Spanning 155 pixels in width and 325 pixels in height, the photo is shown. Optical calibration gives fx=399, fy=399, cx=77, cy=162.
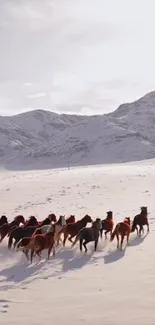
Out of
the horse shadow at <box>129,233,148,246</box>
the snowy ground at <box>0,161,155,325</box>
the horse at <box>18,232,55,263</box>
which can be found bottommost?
the snowy ground at <box>0,161,155,325</box>

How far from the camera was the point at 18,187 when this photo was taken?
2991cm

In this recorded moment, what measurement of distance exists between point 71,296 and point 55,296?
Answer: 0.31 metres

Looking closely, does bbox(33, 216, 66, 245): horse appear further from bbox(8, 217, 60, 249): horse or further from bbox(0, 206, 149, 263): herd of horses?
bbox(8, 217, 60, 249): horse

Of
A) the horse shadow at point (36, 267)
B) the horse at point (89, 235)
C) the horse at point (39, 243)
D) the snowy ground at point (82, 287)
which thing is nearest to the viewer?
the snowy ground at point (82, 287)

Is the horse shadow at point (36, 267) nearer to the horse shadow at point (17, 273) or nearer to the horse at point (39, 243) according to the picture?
the horse shadow at point (17, 273)

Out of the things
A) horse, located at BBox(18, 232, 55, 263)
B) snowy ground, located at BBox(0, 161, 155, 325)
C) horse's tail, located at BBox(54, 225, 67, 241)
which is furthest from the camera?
horse's tail, located at BBox(54, 225, 67, 241)

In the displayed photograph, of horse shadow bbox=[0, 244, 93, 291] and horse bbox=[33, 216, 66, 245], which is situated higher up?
horse bbox=[33, 216, 66, 245]

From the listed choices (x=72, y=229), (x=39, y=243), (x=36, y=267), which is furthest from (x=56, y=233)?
(x=36, y=267)

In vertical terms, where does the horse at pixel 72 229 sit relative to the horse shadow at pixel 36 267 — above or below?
above

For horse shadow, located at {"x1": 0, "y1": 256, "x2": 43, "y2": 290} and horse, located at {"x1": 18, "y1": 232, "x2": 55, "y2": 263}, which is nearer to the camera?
horse shadow, located at {"x1": 0, "y1": 256, "x2": 43, "y2": 290}

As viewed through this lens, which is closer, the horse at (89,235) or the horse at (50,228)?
the horse at (89,235)

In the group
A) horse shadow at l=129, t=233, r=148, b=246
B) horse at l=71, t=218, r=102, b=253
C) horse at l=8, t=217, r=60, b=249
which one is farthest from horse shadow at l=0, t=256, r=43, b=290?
horse shadow at l=129, t=233, r=148, b=246

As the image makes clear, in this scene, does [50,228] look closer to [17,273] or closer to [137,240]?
[17,273]

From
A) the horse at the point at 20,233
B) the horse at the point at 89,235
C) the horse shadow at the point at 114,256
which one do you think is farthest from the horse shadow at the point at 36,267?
the horse at the point at 20,233
